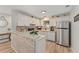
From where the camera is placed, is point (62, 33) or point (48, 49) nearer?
point (48, 49)

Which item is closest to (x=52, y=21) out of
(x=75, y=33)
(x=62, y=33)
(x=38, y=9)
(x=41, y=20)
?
(x=41, y=20)

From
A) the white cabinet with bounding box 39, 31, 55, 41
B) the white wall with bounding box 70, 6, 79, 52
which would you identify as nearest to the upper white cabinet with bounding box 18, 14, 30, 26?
the white cabinet with bounding box 39, 31, 55, 41

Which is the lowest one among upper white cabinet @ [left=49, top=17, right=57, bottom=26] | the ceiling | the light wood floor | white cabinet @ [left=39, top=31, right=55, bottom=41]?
the light wood floor

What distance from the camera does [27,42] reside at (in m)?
1.22

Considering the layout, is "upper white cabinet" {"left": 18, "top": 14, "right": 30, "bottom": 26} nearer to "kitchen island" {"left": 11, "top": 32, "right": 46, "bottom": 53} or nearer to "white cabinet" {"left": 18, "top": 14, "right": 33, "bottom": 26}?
"white cabinet" {"left": 18, "top": 14, "right": 33, "bottom": 26}

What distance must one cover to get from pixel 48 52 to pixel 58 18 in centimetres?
51

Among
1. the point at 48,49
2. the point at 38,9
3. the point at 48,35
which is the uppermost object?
the point at 38,9

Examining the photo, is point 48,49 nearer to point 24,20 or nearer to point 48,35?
point 48,35

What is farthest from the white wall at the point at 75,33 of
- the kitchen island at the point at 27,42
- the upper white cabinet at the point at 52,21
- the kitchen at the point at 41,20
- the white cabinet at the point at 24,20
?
the white cabinet at the point at 24,20

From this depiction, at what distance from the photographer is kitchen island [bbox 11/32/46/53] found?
117 centimetres

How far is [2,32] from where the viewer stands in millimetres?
1175
